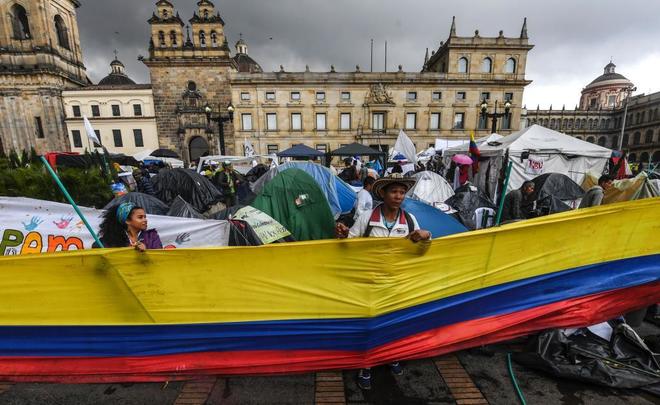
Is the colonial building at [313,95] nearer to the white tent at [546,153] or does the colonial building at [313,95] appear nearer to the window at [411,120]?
the window at [411,120]

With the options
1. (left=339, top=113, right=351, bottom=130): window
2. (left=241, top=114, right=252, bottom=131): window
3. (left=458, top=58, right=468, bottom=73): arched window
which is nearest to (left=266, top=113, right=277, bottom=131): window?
(left=241, top=114, right=252, bottom=131): window

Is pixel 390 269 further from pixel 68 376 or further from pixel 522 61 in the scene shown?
pixel 522 61

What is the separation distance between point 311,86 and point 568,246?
3340 centimetres

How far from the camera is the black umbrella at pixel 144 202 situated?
4977 millimetres

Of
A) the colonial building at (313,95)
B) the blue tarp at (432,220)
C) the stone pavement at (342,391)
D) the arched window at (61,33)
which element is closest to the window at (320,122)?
the colonial building at (313,95)

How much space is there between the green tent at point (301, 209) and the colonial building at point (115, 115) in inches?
1399

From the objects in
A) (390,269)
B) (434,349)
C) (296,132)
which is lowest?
(434,349)

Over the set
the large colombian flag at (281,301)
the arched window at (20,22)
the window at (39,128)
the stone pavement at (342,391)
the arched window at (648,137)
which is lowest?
the stone pavement at (342,391)

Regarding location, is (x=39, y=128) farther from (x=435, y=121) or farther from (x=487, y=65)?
(x=487, y=65)

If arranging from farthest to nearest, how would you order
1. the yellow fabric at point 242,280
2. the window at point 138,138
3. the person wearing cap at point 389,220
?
1. the window at point 138,138
2. the person wearing cap at point 389,220
3. the yellow fabric at point 242,280

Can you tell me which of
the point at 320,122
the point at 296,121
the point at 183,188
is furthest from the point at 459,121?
the point at 183,188

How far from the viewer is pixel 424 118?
3331cm

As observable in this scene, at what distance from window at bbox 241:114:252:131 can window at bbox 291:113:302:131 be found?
4.97 meters

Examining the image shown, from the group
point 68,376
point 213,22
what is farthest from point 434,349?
point 213,22
